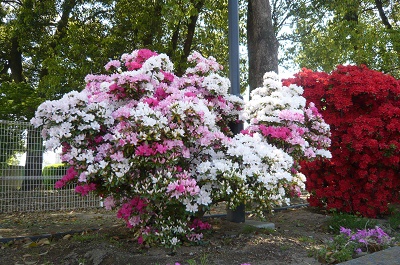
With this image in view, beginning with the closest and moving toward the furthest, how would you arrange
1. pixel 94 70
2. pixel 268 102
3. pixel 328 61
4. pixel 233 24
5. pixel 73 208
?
pixel 268 102
pixel 233 24
pixel 73 208
pixel 94 70
pixel 328 61

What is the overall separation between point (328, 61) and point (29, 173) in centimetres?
1108

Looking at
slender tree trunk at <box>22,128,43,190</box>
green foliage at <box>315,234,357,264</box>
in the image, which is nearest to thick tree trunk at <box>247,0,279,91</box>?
slender tree trunk at <box>22,128,43,190</box>

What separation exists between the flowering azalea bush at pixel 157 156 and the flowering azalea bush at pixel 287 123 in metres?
0.25

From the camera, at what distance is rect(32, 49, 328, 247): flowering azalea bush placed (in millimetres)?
3957

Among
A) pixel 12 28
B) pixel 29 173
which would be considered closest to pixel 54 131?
pixel 29 173

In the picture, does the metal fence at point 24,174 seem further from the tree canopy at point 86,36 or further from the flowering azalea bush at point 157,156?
the flowering azalea bush at point 157,156

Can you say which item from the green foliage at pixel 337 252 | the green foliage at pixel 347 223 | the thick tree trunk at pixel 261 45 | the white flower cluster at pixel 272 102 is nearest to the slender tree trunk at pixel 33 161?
the thick tree trunk at pixel 261 45

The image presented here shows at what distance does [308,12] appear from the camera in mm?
13375

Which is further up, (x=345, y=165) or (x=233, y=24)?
(x=233, y=24)

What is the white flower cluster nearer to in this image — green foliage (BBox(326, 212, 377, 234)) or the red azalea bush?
the red azalea bush

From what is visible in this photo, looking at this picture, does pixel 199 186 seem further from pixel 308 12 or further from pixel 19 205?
pixel 308 12

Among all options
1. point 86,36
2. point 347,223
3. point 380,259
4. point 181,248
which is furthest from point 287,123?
point 86,36

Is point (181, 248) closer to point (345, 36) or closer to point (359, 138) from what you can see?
point (359, 138)

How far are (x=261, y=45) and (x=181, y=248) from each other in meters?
5.93
